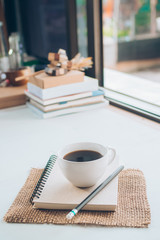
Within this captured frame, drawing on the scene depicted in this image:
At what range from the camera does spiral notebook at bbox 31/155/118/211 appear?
0.58m

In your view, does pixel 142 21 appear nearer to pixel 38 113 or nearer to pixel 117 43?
pixel 117 43

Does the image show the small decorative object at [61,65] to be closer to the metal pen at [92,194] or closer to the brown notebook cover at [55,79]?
the brown notebook cover at [55,79]

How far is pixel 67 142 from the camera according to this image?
92cm

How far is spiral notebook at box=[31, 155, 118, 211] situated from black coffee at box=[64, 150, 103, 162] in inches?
2.1

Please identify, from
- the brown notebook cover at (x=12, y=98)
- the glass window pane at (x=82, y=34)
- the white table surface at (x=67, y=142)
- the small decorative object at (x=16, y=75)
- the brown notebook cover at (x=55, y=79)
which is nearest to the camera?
the white table surface at (x=67, y=142)

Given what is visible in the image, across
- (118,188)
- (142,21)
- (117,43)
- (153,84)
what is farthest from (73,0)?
(142,21)

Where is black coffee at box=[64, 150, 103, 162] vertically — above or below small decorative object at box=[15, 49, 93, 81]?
below

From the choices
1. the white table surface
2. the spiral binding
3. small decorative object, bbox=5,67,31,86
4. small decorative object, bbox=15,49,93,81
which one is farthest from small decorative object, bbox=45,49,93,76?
the spiral binding

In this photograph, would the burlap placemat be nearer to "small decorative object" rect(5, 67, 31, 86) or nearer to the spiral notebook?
the spiral notebook

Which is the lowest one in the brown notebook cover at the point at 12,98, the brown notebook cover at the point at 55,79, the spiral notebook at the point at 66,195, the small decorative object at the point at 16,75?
the spiral notebook at the point at 66,195

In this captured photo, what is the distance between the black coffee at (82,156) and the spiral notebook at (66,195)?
0.05 metres

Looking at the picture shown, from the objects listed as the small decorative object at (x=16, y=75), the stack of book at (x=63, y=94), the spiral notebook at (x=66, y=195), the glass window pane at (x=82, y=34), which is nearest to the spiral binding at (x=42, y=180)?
the spiral notebook at (x=66, y=195)

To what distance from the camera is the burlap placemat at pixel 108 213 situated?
1.81 feet

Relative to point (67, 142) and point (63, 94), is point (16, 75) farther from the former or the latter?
point (67, 142)
